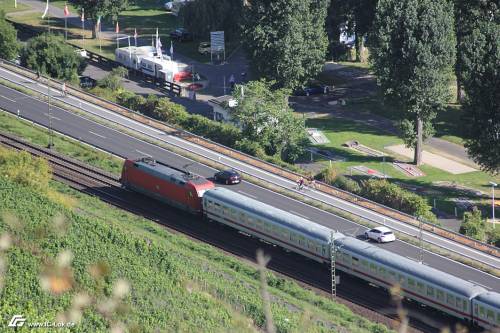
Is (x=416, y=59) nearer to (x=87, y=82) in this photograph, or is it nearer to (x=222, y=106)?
(x=222, y=106)

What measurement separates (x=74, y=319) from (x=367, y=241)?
35.9 metres

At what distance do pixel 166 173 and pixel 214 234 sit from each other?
7485mm

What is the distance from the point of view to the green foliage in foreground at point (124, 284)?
46.6 m

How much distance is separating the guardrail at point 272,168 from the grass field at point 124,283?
646 inches

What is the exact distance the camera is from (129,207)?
82188mm

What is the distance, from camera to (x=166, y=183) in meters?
80.6

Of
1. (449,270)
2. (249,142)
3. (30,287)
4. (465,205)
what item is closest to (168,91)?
(249,142)

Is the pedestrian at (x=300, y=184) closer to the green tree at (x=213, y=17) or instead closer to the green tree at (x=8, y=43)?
the green tree at (x=8, y=43)

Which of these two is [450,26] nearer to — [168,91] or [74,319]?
[168,91]

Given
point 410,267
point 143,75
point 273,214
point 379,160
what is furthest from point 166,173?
point 143,75

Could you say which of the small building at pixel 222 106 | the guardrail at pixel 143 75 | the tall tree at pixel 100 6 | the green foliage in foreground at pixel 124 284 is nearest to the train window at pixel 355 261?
the green foliage in foreground at pixel 124 284

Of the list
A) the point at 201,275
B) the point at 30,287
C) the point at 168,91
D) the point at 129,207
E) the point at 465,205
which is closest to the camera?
the point at 30,287

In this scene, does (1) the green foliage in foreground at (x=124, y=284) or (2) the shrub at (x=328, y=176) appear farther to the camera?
(2) the shrub at (x=328, y=176)

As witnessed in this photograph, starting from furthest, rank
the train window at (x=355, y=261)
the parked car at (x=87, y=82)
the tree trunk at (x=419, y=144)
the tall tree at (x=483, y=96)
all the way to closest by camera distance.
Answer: the parked car at (x=87, y=82)
the tree trunk at (x=419, y=144)
the tall tree at (x=483, y=96)
the train window at (x=355, y=261)
